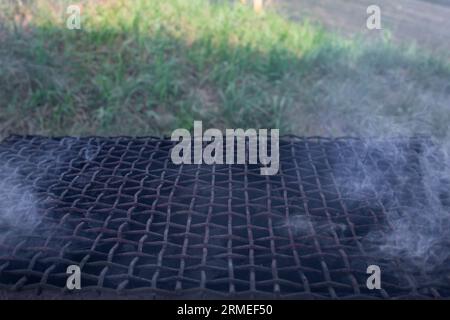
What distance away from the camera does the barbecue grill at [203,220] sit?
162 cm

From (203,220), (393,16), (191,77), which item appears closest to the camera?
(203,220)

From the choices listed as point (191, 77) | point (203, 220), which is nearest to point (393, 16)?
point (191, 77)

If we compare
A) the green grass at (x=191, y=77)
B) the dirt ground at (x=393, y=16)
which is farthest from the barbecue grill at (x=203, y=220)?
the dirt ground at (x=393, y=16)

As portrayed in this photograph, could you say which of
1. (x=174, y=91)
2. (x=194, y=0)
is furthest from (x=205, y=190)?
(x=194, y=0)

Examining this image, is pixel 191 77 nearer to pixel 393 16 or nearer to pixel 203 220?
pixel 203 220

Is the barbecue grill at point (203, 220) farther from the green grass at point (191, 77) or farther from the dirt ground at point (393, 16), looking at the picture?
the dirt ground at point (393, 16)

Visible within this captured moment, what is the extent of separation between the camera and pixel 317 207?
216cm

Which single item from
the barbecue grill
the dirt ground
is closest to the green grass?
the dirt ground

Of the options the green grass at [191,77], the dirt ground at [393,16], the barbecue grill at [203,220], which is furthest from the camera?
the dirt ground at [393,16]

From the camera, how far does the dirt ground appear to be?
670 cm

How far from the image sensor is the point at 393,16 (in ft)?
23.8

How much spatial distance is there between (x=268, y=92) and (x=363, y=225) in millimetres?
3253

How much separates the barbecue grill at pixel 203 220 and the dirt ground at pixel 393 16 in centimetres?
444

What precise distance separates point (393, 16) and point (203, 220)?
6460 millimetres
